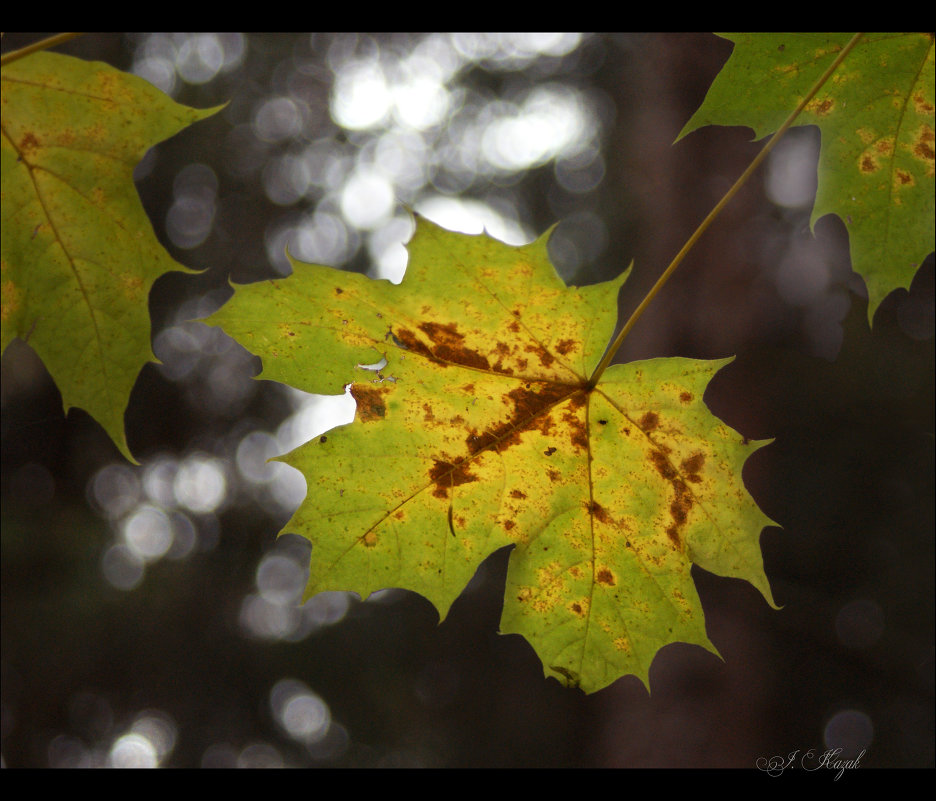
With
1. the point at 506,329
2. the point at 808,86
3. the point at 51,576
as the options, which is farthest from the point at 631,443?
the point at 51,576

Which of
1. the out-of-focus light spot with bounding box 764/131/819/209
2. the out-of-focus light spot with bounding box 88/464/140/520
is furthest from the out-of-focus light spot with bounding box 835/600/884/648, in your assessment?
the out-of-focus light spot with bounding box 88/464/140/520

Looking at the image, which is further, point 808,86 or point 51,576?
point 51,576

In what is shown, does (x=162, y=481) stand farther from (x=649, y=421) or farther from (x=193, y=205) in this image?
(x=649, y=421)

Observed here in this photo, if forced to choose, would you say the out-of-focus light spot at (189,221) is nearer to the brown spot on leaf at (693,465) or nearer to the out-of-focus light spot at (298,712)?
the out-of-focus light spot at (298,712)

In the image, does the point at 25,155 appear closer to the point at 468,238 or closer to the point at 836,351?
the point at 468,238

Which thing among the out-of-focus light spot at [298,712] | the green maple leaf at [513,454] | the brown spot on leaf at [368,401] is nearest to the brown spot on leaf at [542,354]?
the green maple leaf at [513,454]

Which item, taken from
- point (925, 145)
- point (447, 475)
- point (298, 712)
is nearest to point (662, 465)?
point (447, 475)
